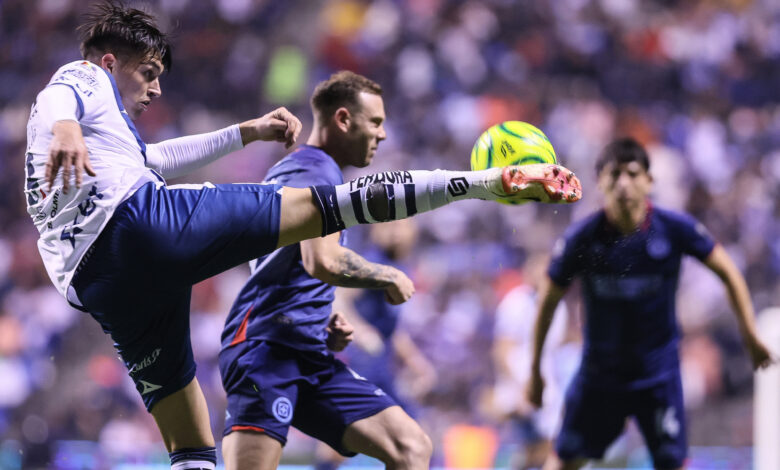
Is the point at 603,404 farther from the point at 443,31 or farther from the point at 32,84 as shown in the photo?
the point at 32,84

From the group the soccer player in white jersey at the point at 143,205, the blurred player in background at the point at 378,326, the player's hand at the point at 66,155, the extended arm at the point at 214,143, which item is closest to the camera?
the player's hand at the point at 66,155

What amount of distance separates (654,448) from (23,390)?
276 inches

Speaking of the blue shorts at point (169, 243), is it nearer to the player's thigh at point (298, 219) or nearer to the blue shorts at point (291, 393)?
the player's thigh at point (298, 219)

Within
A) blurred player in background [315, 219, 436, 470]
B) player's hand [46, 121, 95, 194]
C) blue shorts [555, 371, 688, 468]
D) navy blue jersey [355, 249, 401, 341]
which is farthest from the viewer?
navy blue jersey [355, 249, 401, 341]

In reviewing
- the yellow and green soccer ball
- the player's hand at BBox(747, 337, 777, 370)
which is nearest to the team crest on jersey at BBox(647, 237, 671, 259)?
the player's hand at BBox(747, 337, 777, 370)

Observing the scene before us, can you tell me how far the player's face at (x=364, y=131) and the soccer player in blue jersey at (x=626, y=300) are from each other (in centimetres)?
135

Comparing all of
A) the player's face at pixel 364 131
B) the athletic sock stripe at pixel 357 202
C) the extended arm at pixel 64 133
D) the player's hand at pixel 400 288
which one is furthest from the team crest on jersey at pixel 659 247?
the extended arm at pixel 64 133

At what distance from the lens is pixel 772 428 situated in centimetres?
574

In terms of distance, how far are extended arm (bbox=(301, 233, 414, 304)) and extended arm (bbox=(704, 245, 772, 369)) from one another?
6.99 ft

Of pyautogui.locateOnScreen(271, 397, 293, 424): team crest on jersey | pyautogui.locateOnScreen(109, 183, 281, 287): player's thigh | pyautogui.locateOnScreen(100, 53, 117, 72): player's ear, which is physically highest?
pyautogui.locateOnScreen(100, 53, 117, 72): player's ear

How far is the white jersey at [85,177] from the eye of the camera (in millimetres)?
3039

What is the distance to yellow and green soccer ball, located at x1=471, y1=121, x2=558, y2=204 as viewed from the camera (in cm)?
368

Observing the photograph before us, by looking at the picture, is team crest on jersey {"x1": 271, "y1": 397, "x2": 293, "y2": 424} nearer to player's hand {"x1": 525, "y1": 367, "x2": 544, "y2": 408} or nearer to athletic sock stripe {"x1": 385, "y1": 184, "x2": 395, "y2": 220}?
athletic sock stripe {"x1": 385, "y1": 184, "x2": 395, "y2": 220}

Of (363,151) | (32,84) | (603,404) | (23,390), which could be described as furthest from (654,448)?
(32,84)
